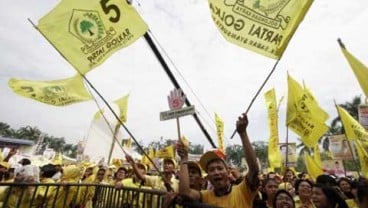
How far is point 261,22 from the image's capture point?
3492 mm

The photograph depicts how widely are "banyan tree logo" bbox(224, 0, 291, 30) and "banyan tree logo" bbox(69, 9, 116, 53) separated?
1.95 m

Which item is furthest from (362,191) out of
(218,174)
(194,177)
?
(194,177)

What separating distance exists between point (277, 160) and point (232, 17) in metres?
6.42

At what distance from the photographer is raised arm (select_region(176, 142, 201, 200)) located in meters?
2.86

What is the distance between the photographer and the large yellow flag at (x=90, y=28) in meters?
4.48

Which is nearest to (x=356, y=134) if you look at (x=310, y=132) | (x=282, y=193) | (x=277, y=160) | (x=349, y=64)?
(x=310, y=132)

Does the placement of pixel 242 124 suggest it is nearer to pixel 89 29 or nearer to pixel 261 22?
pixel 261 22

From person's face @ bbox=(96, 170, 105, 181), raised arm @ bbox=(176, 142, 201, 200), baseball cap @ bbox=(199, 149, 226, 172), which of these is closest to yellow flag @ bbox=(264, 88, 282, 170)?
person's face @ bbox=(96, 170, 105, 181)

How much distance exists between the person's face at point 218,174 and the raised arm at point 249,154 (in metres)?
0.30

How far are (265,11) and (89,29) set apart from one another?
2.49m

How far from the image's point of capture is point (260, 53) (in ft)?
11.3

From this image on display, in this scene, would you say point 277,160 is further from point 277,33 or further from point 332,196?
point 277,33

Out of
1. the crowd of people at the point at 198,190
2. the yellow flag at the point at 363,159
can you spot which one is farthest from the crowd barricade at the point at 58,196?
the yellow flag at the point at 363,159

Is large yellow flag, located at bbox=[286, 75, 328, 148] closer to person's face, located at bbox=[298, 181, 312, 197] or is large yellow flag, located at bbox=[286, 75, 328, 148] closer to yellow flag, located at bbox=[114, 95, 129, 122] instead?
person's face, located at bbox=[298, 181, 312, 197]
